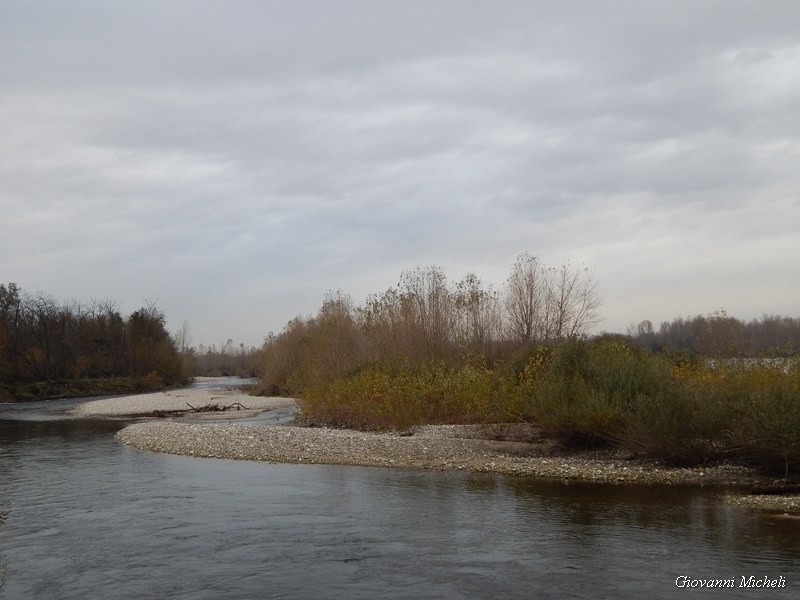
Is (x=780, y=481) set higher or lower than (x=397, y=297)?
lower

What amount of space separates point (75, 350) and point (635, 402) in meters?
84.7

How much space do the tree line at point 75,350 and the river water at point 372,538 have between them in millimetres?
66668

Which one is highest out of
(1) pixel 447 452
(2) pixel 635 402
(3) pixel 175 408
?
(2) pixel 635 402

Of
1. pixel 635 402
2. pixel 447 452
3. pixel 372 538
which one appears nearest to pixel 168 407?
pixel 447 452

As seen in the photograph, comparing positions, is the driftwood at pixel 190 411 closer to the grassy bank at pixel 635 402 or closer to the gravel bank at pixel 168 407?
the gravel bank at pixel 168 407

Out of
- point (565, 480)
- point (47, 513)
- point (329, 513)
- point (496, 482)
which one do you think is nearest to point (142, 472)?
point (47, 513)

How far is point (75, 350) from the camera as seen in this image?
300ft

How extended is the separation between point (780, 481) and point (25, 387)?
260ft

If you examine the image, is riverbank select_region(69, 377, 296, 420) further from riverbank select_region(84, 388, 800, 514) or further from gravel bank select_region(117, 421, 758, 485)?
gravel bank select_region(117, 421, 758, 485)

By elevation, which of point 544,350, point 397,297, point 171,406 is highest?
point 397,297

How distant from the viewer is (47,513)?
17188mm

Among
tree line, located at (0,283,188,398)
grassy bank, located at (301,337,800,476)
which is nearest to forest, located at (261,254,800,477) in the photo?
grassy bank, located at (301,337,800,476)

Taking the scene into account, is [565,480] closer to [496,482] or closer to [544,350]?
[496,482]

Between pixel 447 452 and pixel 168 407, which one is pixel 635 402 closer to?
pixel 447 452
